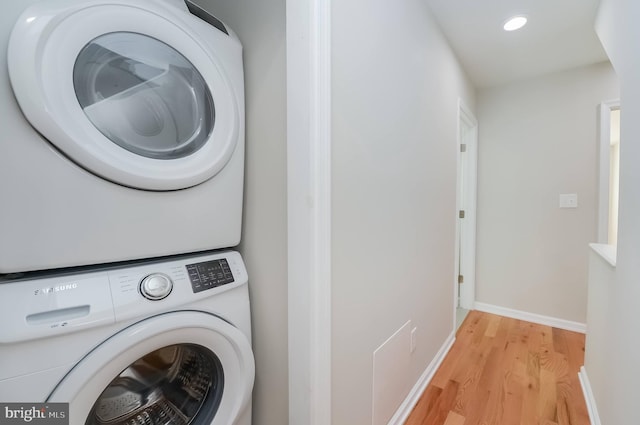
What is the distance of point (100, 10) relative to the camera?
24.5 inches

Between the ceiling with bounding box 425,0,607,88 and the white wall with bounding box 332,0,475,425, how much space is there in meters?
0.15

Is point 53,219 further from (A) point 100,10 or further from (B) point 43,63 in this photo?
(A) point 100,10

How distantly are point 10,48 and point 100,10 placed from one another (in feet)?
0.69

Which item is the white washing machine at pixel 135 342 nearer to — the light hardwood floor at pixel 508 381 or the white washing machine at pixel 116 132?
the white washing machine at pixel 116 132

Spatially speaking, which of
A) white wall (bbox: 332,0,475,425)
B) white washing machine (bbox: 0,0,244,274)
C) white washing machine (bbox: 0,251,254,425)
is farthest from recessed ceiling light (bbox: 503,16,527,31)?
white washing machine (bbox: 0,251,254,425)

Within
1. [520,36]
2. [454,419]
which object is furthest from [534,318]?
[520,36]

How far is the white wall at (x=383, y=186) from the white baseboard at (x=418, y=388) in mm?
57

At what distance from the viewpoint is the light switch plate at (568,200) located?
2.26m

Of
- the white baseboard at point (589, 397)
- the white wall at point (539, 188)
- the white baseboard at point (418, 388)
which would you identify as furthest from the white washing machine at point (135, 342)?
the white wall at point (539, 188)

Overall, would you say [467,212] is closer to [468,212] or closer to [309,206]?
[468,212]

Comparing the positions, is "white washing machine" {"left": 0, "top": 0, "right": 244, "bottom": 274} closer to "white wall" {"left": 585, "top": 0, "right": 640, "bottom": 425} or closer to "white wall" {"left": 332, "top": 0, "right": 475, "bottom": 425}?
"white wall" {"left": 332, "top": 0, "right": 475, "bottom": 425}

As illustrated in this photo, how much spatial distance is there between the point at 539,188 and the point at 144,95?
3.01 metres

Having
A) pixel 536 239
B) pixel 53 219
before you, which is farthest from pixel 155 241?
pixel 536 239

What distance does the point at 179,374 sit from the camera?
871 millimetres
